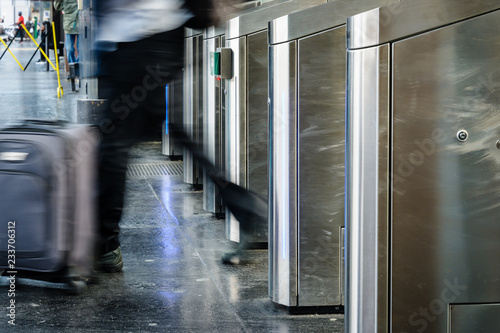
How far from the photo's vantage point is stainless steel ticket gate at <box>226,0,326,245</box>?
4.10 m

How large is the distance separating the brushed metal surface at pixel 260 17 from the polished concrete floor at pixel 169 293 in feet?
3.68

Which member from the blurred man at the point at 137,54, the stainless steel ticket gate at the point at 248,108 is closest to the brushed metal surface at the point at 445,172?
the blurred man at the point at 137,54

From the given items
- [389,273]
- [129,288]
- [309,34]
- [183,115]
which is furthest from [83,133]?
[183,115]

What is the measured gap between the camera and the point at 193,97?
5891 millimetres

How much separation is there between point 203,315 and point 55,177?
31.5 inches

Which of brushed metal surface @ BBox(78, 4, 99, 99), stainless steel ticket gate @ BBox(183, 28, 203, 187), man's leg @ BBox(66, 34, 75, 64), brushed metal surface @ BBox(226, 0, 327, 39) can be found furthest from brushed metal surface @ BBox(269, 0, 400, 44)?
man's leg @ BBox(66, 34, 75, 64)

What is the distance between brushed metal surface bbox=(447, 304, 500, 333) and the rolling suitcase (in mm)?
1653

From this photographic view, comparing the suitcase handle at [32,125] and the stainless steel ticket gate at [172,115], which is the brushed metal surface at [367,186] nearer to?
the suitcase handle at [32,125]

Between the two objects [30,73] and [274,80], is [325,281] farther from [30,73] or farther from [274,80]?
[30,73]

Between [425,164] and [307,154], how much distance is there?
1088 millimetres

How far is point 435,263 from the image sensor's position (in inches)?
85.3

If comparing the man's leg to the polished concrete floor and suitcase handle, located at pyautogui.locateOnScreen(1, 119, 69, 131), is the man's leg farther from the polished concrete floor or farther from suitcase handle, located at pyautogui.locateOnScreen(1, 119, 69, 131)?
suitcase handle, located at pyautogui.locateOnScreen(1, 119, 69, 131)

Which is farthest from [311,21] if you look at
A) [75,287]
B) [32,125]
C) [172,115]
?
[172,115]

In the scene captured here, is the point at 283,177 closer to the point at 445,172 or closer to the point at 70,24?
the point at 445,172
